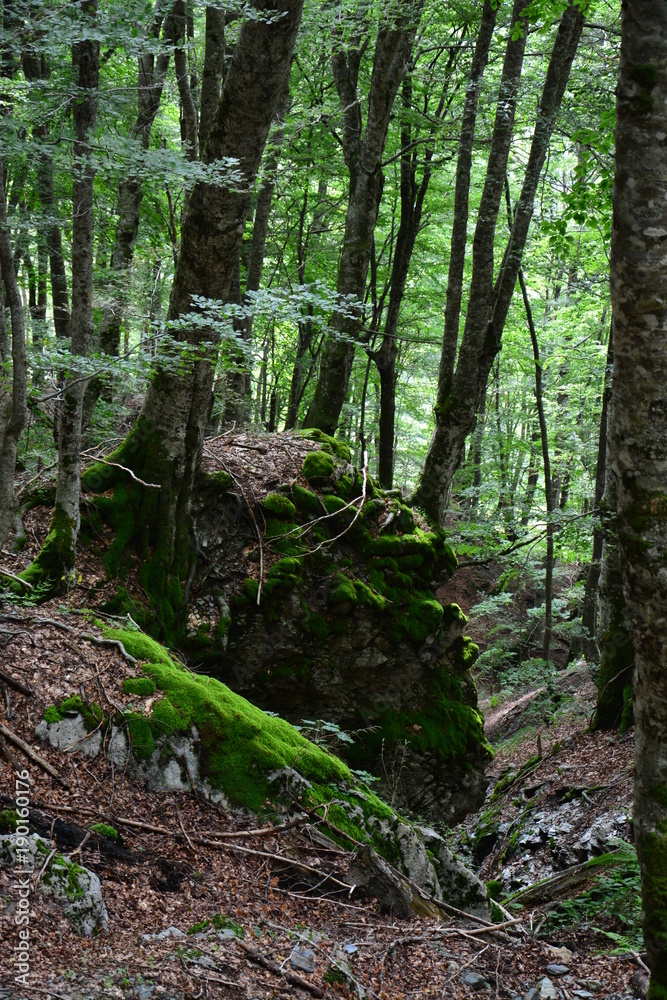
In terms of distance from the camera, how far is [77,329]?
501 centimetres

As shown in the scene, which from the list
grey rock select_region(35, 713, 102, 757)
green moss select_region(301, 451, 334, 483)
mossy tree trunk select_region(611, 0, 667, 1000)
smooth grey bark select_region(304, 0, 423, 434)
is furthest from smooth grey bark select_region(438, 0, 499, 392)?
grey rock select_region(35, 713, 102, 757)

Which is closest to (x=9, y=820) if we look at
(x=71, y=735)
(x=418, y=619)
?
(x=71, y=735)

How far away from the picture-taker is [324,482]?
8148mm

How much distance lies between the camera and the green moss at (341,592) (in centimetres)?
750

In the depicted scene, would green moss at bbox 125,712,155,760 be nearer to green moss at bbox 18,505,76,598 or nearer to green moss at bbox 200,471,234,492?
green moss at bbox 18,505,76,598

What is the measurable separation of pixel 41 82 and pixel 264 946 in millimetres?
5603

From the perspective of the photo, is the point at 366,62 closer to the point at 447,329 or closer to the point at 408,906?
the point at 447,329

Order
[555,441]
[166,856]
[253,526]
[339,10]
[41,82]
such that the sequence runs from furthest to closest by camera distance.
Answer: [555,441], [339,10], [253,526], [41,82], [166,856]

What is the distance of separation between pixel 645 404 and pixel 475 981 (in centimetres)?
339

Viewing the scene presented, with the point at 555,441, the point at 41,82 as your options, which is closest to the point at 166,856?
the point at 41,82

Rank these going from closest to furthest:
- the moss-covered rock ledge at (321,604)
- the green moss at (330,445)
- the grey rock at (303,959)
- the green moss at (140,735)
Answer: the grey rock at (303,959)
the green moss at (140,735)
the moss-covered rock ledge at (321,604)
the green moss at (330,445)

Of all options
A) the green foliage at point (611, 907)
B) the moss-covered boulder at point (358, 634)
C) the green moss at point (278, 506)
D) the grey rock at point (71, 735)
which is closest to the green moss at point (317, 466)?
the moss-covered boulder at point (358, 634)

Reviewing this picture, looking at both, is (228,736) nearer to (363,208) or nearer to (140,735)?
(140,735)
